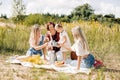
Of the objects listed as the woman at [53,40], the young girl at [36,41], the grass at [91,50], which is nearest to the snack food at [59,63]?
the woman at [53,40]

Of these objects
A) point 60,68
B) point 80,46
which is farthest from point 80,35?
point 60,68

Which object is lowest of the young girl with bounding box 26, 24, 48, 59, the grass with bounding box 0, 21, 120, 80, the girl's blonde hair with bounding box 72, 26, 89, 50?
the grass with bounding box 0, 21, 120, 80

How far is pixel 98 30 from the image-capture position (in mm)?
14852

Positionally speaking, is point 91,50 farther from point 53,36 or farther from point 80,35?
point 80,35

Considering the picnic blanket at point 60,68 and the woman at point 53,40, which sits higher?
the woman at point 53,40

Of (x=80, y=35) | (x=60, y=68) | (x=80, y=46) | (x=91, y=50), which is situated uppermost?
(x=80, y=35)

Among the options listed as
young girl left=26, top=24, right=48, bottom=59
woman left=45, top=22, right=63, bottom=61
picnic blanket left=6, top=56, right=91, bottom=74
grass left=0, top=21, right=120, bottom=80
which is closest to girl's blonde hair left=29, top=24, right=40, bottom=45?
young girl left=26, top=24, right=48, bottom=59

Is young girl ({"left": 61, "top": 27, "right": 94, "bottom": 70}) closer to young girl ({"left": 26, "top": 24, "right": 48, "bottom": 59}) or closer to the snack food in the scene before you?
the snack food

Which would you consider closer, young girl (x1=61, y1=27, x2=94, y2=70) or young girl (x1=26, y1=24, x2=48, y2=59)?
young girl (x1=61, y1=27, x2=94, y2=70)

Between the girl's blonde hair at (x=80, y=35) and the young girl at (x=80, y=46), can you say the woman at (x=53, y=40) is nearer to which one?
the young girl at (x=80, y=46)

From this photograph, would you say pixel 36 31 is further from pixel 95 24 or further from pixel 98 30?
pixel 95 24

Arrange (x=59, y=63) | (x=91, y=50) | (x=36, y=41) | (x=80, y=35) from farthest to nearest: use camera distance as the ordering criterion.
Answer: (x=91, y=50) → (x=36, y=41) → (x=59, y=63) → (x=80, y=35)

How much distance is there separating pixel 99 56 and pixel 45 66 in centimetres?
278

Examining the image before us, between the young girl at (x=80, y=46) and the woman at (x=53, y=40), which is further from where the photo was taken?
the woman at (x=53, y=40)
